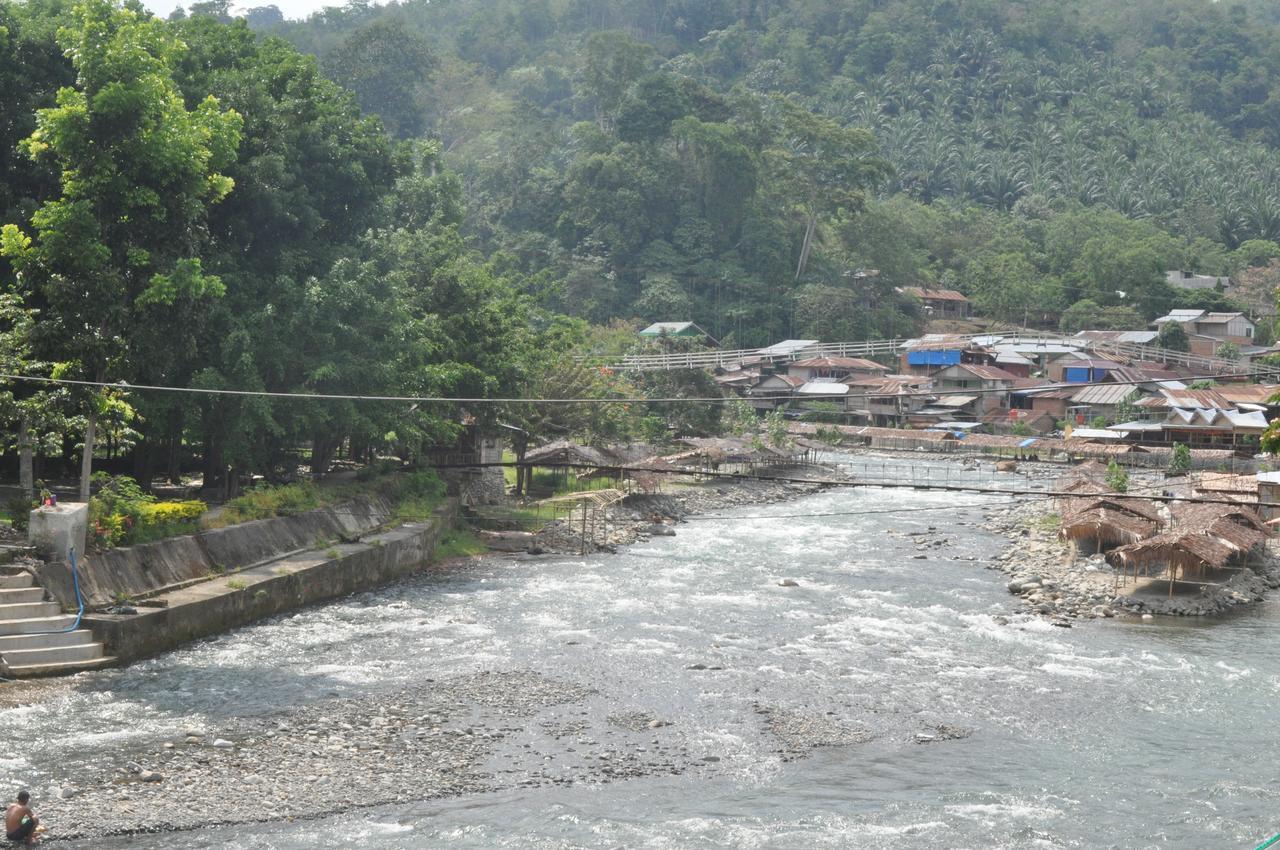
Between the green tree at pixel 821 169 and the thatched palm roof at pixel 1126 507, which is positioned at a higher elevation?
the green tree at pixel 821 169

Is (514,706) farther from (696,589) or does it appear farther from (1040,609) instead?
(1040,609)

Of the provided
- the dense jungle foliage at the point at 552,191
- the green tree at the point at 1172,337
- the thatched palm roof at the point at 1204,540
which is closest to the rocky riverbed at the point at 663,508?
the dense jungle foliage at the point at 552,191

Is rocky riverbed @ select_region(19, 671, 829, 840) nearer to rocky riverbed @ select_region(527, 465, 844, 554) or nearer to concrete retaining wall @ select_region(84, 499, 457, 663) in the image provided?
concrete retaining wall @ select_region(84, 499, 457, 663)

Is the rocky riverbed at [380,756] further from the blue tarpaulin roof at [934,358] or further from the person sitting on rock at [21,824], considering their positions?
the blue tarpaulin roof at [934,358]

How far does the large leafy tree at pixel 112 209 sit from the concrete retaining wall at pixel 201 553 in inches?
67.3

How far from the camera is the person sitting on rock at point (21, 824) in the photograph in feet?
46.2

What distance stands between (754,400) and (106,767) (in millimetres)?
63778

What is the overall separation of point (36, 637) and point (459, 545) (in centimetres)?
1539

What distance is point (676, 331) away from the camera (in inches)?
3155

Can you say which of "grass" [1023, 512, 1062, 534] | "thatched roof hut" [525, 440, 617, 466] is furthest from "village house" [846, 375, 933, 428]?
"thatched roof hut" [525, 440, 617, 466]

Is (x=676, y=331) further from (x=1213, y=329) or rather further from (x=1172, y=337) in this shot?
(x=1213, y=329)

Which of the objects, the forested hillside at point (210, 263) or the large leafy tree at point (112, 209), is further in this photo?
the forested hillside at point (210, 263)

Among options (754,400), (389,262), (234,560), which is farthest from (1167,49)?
(234,560)

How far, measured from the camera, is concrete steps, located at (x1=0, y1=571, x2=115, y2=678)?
19844 mm
